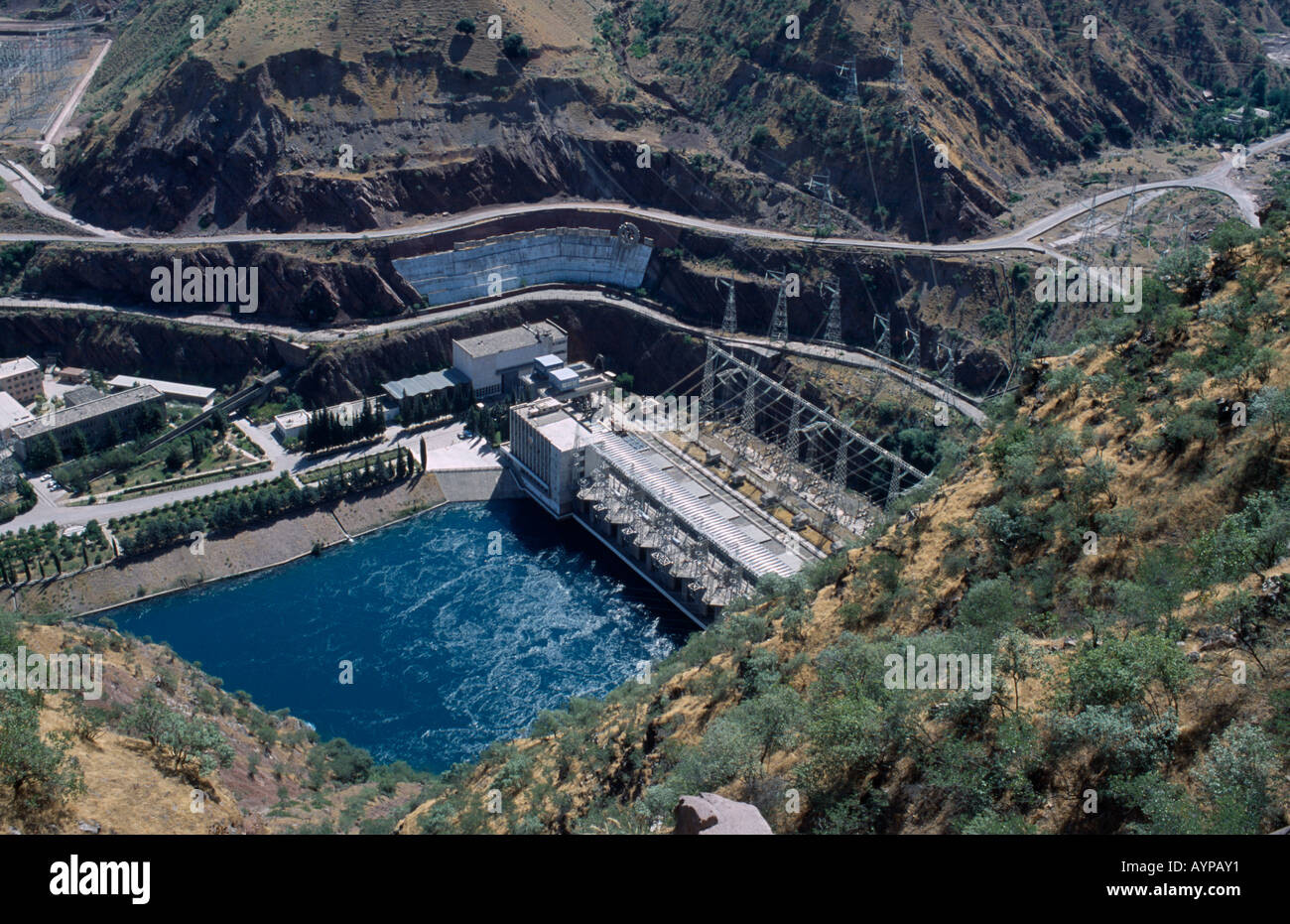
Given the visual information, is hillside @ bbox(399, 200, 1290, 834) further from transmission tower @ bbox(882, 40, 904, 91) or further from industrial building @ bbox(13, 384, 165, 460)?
transmission tower @ bbox(882, 40, 904, 91)

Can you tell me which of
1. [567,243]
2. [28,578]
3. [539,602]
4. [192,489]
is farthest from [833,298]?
[28,578]

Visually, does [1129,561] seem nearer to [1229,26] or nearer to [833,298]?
[833,298]

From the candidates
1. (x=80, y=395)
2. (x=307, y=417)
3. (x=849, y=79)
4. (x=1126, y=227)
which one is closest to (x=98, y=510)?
(x=80, y=395)

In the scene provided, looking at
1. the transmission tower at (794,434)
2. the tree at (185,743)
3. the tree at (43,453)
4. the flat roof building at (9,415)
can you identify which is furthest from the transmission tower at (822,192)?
the tree at (185,743)

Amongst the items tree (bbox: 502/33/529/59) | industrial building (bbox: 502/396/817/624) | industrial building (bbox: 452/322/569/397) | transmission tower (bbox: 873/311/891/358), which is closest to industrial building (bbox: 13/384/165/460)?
industrial building (bbox: 452/322/569/397)

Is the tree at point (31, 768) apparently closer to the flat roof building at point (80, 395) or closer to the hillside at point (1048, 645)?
the hillside at point (1048, 645)

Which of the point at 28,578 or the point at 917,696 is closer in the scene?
the point at 917,696

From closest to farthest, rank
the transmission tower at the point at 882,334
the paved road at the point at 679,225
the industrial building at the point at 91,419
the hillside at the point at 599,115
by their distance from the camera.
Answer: the industrial building at the point at 91,419
the transmission tower at the point at 882,334
the paved road at the point at 679,225
the hillside at the point at 599,115
